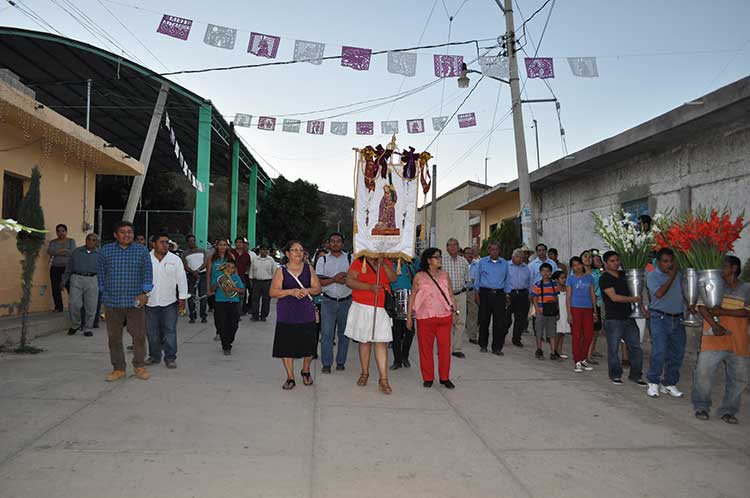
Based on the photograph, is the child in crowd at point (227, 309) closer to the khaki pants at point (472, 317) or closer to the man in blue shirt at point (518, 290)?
the khaki pants at point (472, 317)

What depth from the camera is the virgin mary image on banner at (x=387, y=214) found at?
21.3ft

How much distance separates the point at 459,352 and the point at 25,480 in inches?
242

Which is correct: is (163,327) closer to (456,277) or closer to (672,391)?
(456,277)

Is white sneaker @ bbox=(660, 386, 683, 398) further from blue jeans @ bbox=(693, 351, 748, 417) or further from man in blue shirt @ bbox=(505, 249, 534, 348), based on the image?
man in blue shirt @ bbox=(505, 249, 534, 348)

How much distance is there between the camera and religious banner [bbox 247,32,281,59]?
10203 mm

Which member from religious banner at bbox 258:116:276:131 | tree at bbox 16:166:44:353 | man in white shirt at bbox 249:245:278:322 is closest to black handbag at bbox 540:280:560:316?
man in white shirt at bbox 249:245:278:322

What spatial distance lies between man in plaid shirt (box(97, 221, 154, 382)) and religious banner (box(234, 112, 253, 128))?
10.4 metres

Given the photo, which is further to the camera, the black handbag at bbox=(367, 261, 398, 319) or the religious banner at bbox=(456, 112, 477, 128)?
the religious banner at bbox=(456, 112, 477, 128)

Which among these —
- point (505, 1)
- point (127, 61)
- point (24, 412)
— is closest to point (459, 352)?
point (24, 412)

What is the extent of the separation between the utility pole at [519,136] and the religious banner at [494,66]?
0.44 ft

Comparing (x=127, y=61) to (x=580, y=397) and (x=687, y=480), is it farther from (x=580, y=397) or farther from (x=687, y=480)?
(x=687, y=480)

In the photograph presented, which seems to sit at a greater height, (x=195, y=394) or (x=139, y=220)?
(x=139, y=220)

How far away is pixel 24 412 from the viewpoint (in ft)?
15.8

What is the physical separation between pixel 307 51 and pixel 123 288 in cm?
627
